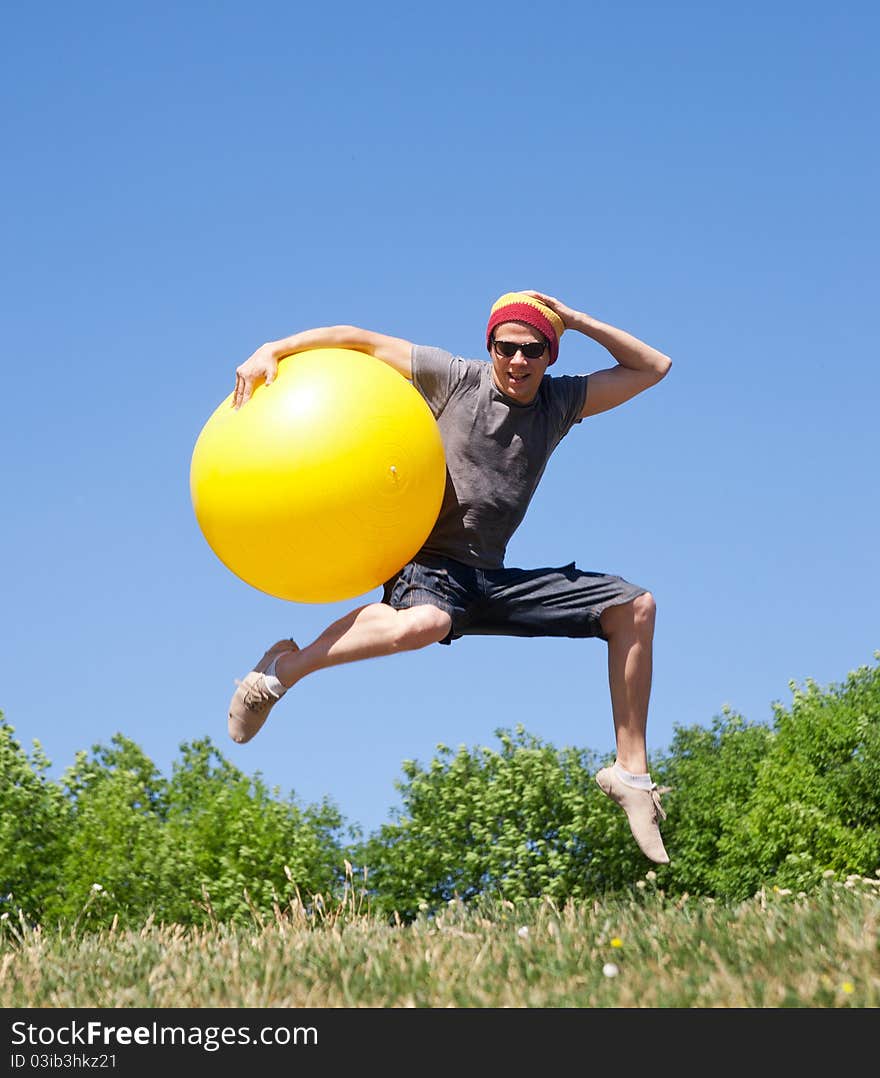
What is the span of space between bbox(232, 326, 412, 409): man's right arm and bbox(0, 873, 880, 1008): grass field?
2.77 meters

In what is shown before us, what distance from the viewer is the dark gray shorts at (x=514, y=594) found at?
6848 millimetres

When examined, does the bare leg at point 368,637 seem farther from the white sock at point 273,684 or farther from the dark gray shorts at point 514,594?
the dark gray shorts at point 514,594

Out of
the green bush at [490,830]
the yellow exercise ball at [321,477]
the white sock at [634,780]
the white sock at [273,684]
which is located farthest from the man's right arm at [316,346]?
the green bush at [490,830]

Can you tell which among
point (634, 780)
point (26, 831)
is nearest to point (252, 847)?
point (26, 831)

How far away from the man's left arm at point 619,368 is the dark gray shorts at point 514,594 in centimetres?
107

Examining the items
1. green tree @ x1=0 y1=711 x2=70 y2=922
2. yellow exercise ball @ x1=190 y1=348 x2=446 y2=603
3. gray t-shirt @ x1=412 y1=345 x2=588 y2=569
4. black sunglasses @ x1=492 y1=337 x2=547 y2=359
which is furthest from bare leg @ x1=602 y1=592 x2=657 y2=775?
green tree @ x1=0 y1=711 x2=70 y2=922

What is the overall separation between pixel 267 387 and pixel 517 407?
1486mm

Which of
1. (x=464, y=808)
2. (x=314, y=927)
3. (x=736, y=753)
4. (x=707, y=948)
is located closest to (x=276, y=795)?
(x=464, y=808)

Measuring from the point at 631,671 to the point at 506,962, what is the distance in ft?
7.18

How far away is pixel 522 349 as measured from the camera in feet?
22.7

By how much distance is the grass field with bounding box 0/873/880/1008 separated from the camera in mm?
4742

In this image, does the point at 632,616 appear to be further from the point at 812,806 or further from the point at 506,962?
the point at 812,806

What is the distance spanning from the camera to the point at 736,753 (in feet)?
96.6
